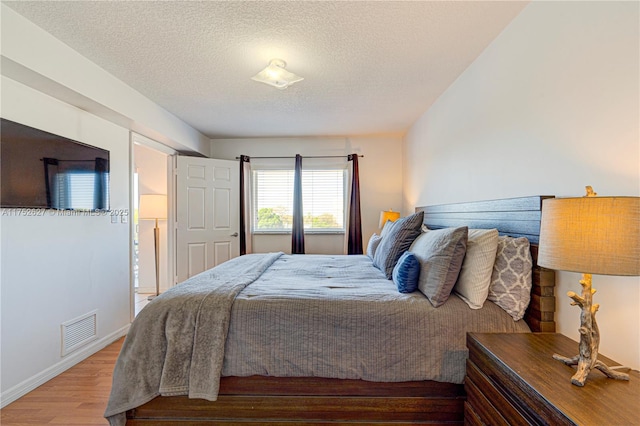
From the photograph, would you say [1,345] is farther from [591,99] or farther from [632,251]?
[591,99]

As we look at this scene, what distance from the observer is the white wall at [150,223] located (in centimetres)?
445

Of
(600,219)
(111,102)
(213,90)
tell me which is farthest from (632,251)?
(111,102)

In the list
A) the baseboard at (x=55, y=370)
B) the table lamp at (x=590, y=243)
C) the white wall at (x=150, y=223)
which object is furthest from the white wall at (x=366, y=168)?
the table lamp at (x=590, y=243)

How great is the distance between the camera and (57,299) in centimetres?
222

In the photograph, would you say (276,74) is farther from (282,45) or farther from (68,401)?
(68,401)

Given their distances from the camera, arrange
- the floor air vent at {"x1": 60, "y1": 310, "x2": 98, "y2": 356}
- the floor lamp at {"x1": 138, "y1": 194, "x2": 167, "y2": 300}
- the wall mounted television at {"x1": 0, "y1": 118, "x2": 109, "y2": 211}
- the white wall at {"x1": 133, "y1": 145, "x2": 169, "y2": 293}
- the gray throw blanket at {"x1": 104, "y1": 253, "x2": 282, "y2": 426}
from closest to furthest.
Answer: the gray throw blanket at {"x1": 104, "y1": 253, "x2": 282, "y2": 426} < the wall mounted television at {"x1": 0, "y1": 118, "x2": 109, "y2": 211} < the floor air vent at {"x1": 60, "y1": 310, "x2": 98, "y2": 356} < the floor lamp at {"x1": 138, "y1": 194, "x2": 167, "y2": 300} < the white wall at {"x1": 133, "y1": 145, "x2": 169, "y2": 293}

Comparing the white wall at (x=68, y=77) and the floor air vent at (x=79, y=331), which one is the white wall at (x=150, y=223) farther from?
the floor air vent at (x=79, y=331)

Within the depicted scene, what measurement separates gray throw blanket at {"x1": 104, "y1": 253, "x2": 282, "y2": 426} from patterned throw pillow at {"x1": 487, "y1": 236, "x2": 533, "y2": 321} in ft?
4.61

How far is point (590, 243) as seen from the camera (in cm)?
90

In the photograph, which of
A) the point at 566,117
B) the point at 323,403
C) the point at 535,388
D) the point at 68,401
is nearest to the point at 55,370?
the point at 68,401

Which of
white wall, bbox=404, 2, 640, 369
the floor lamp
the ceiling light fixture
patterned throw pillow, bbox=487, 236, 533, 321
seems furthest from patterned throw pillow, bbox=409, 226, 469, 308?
the floor lamp

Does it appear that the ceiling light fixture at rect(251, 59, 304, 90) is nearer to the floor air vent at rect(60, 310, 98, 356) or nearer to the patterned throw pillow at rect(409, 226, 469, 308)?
the patterned throw pillow at rect(409, 226, 469, 308)

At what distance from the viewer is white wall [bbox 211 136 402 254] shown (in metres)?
4.46

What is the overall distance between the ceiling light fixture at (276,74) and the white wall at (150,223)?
2982 mm
